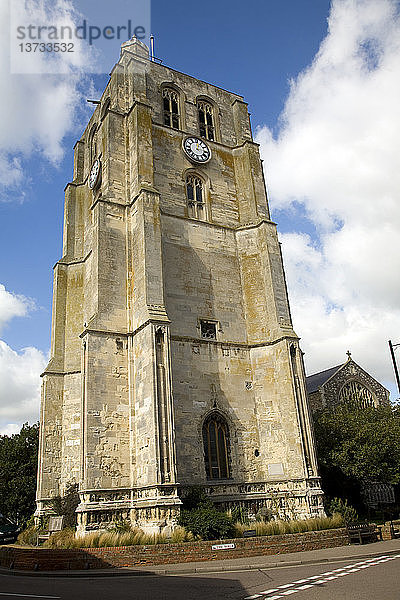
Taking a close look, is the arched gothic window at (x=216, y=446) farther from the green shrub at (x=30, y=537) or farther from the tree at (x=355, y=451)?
the green shrub at (x=30, y=537)

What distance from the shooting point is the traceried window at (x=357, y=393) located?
3925 cm

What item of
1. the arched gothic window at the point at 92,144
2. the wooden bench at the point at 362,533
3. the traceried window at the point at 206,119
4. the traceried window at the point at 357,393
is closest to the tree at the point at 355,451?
the wooden bench at the point at 362,533

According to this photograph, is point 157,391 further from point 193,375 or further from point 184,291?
point 184,291

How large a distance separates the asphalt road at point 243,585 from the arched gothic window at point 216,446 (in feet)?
25.0

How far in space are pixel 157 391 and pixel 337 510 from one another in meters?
8.76

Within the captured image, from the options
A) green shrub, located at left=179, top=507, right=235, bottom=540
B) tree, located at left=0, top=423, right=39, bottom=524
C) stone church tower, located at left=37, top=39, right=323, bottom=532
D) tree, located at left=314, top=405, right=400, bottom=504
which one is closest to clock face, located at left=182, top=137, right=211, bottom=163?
stone church tower, located at left=37, top=39, right=323, bottom=532

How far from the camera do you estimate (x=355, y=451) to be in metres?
24.2

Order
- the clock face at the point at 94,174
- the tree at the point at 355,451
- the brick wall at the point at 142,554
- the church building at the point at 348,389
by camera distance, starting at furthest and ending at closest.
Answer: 1. the church building at the point at 348,389
2. the clock face at the point at 94,174
3. the tree at the point at 355,451
4. the brick wall at the point at 142,554

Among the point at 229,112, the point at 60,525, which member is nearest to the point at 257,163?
the point at 229,112

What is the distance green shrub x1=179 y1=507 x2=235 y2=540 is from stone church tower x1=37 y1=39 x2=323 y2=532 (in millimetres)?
635

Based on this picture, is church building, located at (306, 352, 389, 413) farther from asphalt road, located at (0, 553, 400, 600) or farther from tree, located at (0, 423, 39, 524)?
asphalt road, located at (0, 553, 400, 600)

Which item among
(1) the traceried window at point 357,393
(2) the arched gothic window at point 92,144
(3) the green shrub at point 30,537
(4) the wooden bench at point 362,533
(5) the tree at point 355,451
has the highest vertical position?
(2) the arched gothic window at point 92,144

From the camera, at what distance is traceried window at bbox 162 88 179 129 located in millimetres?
26938

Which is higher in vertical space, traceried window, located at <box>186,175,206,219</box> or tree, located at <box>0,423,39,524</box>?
traceried window, located at <box>186,175,206,219</box>
